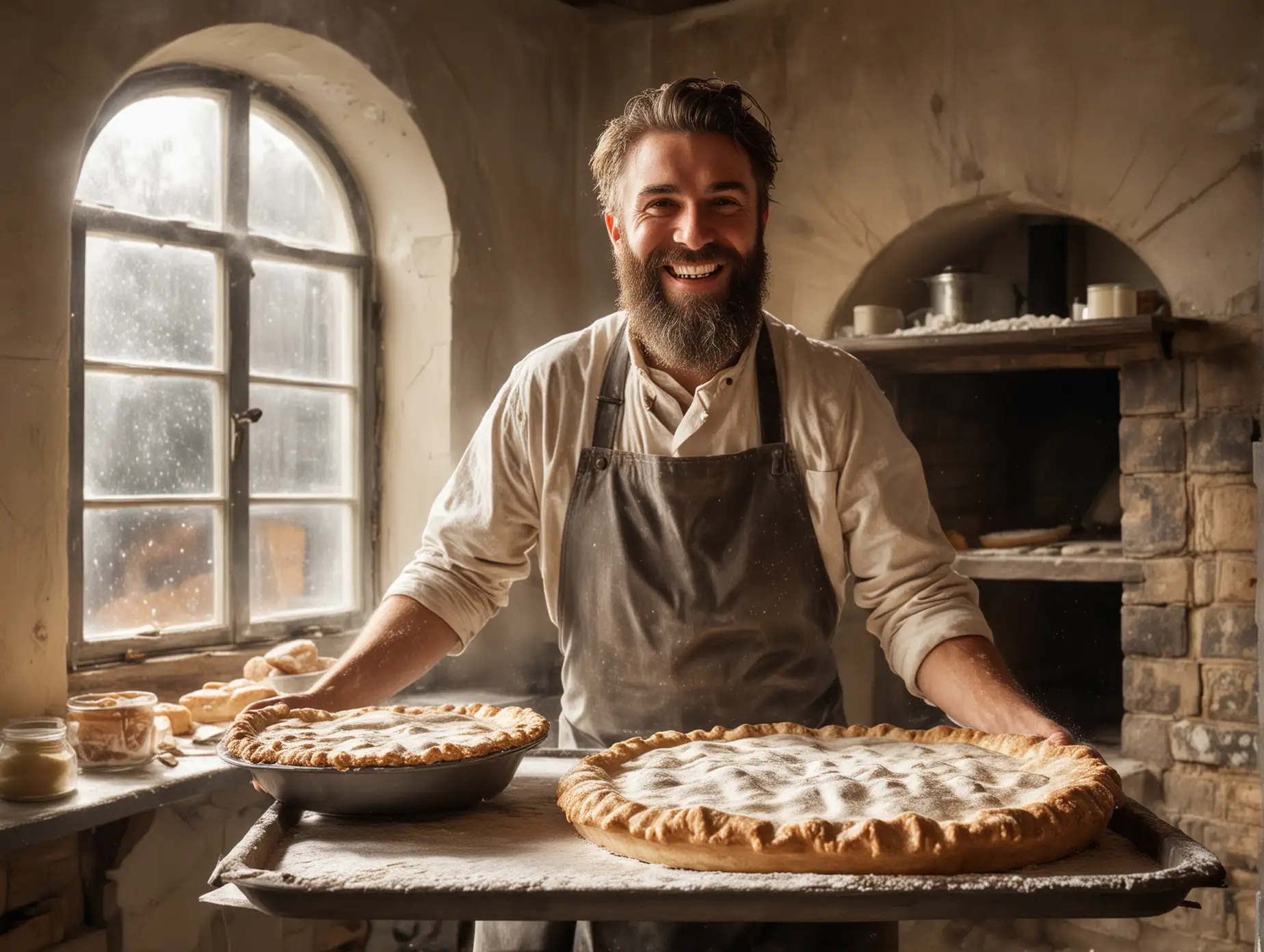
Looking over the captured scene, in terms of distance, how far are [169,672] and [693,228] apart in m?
2.24

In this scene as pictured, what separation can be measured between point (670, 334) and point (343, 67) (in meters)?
2.12

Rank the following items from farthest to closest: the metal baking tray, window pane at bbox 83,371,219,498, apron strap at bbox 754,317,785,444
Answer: window pane at bbox 83,371,219,498
apron strap at bbox 754,317,785,444
the metal baking tray

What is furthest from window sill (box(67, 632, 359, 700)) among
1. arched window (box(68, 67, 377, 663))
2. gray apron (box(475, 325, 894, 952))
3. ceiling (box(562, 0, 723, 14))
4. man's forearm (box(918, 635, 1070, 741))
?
ceiling (box(562, 0, 723, 14))

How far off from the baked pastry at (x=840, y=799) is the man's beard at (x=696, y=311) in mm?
730

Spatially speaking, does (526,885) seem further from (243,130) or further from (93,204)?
(243,130)

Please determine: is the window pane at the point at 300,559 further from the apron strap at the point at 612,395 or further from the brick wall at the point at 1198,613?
the brick wall at the point at 1198,613

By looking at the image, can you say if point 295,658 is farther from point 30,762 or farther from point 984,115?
point 984,115

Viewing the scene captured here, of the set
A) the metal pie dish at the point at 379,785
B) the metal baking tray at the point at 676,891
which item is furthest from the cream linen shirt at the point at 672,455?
the metal baking tray at the point at 676,891

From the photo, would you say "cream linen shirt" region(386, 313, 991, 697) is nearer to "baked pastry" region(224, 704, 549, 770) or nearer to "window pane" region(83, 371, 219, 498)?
"baked pastry" region(224, 704, 549, 770)

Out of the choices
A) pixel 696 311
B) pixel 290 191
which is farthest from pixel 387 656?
pixel 290 191

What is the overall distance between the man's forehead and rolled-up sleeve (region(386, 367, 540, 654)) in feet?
1.57

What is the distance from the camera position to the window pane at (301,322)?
155 inches

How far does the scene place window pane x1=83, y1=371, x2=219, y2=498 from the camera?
3.43 m

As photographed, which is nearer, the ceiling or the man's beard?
the man's beard
